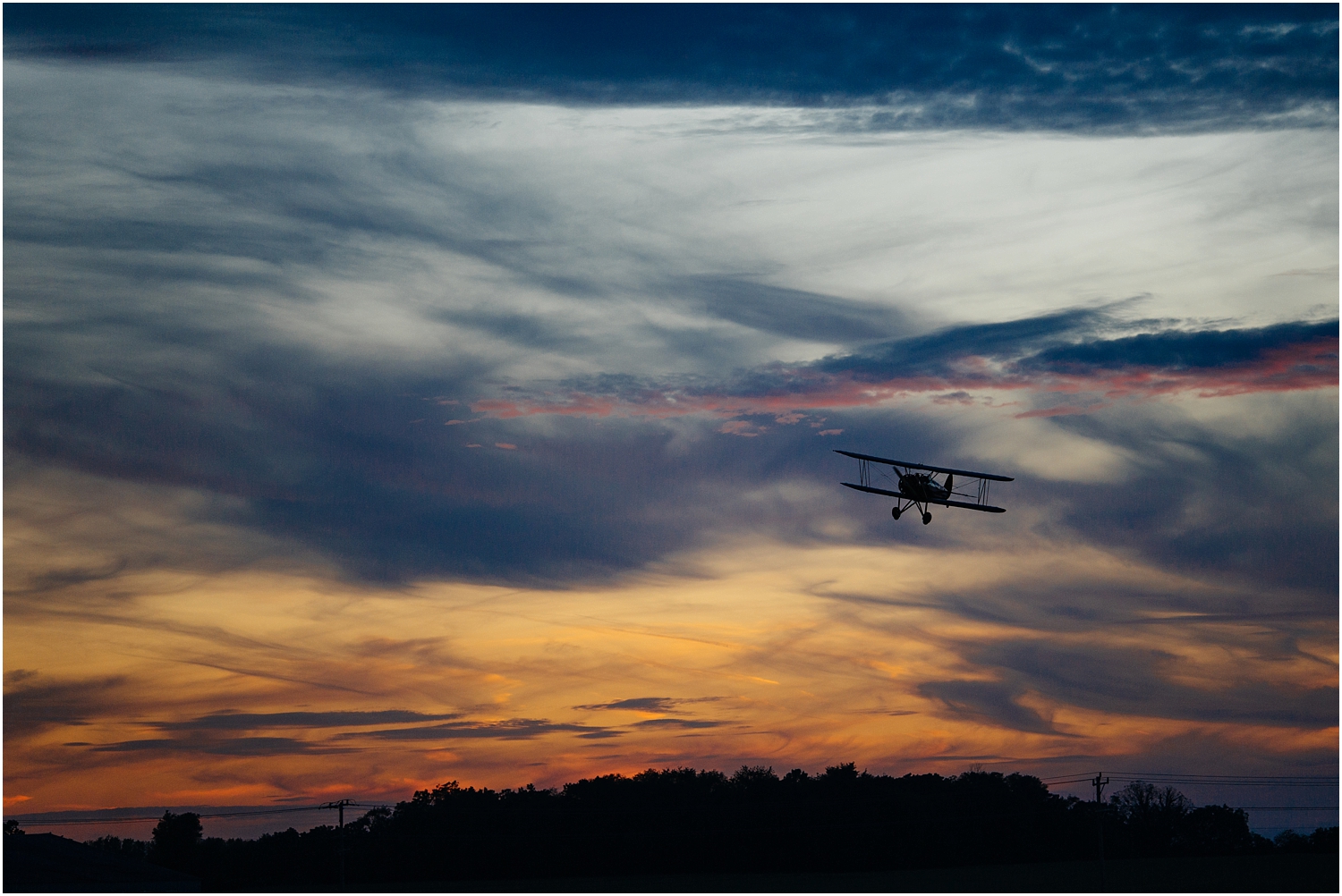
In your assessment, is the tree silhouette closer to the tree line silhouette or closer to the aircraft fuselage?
the tree line silhouette

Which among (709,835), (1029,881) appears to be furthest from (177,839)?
(1029,881)

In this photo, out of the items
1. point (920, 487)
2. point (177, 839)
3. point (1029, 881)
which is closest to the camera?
point (920, 487)

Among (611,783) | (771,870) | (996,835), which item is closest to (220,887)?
(611,783)

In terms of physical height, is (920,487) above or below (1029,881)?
above

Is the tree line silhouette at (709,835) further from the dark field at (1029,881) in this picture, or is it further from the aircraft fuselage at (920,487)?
the aircraft fuselage at (920,487)

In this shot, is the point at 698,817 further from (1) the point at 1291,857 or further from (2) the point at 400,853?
(1) the point at 1291,857

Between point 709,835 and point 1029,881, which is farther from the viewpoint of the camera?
point 709,835

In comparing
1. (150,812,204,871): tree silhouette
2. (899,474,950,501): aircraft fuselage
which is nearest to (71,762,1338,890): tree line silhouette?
(150,812,204,871): tree silhouette

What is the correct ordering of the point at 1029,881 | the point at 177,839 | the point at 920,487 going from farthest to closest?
the point at 177,839 → the point at 1029,881 → the point at 920,487

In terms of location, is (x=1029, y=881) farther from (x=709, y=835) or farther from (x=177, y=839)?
(x=177, y=839)
